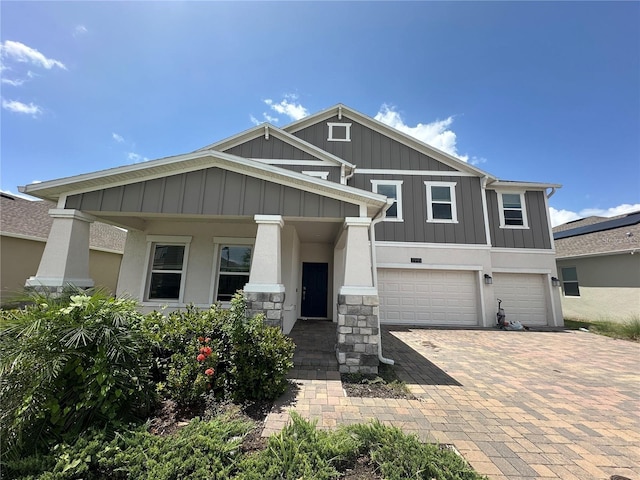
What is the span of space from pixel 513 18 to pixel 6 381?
12.3 m

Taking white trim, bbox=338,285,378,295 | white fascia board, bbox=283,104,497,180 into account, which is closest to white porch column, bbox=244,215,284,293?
white trim, bbox=338,285,378,295

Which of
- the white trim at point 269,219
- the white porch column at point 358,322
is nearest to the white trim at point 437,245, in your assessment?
the white porch column at point 358,322

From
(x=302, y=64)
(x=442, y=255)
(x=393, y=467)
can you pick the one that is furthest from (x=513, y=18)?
(x=393, y=467)

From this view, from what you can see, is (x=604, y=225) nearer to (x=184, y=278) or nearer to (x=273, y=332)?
(x=273, y=332)

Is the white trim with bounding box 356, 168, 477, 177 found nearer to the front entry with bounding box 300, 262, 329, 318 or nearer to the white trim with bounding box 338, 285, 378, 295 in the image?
the front entry with bounding box 300, 262, 329, 318

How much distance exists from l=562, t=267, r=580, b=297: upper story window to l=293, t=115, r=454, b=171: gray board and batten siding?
8.07 meters

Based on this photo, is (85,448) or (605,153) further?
(605,153)

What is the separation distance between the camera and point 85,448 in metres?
2.12

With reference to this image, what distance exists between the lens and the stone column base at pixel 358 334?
4.34 m

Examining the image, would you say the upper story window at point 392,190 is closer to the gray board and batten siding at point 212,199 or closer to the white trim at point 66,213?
the gray board and batten siding at point 212,199

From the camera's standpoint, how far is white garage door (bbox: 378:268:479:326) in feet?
30.5

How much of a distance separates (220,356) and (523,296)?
11.5 m

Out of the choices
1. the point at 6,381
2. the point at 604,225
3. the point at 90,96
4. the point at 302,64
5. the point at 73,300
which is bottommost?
the point at 6,381

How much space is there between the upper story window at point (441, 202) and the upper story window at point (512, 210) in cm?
223
